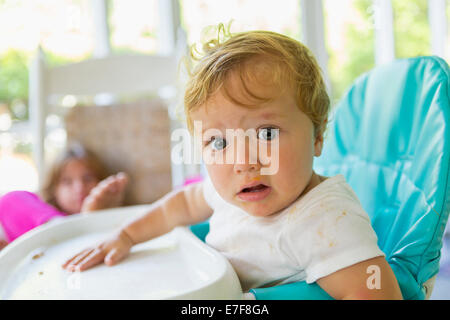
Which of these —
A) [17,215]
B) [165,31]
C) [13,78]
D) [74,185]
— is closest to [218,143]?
[17,215]

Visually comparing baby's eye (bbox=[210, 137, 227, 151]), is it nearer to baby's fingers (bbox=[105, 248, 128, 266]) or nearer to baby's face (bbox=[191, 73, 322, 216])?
baby's face (bbox=[191, 73, 322, 216])

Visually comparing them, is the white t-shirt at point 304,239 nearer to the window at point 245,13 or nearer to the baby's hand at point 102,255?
the baby's hand at point 102,255

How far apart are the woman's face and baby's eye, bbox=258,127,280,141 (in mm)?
789

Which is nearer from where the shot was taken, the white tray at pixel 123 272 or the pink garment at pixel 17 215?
the white tray at pixel 123 272

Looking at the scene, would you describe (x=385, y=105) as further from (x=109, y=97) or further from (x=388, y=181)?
(x=109, y=97)

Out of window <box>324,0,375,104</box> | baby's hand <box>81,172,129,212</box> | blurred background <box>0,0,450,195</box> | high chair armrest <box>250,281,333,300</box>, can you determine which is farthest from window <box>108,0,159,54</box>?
high chair armrest <box>250,281,333,300</box>

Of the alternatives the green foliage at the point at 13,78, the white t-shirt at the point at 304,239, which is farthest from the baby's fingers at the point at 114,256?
the green foliage at the point at 13,78

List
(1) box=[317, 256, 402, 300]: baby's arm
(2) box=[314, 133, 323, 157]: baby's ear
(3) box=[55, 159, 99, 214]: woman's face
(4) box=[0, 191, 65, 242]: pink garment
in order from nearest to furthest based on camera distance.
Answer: (1) box=[317, 256, 402, 300]: baby's arm → (2) box=[314, 133, 323, 157]: baby's ear → (4) box=[0, 191, 65, 242]: pink garment → (3) box=[55, 159, 99, 214]: woman's face

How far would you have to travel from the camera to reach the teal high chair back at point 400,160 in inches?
17.9

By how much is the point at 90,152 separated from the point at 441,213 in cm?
99

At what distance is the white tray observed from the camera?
0.40 m

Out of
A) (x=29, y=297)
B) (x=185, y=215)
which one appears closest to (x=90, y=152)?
(x=185, y=215)

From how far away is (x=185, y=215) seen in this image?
62 cm

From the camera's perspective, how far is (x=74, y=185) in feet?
3.71
